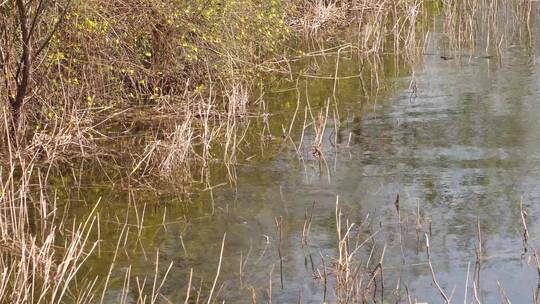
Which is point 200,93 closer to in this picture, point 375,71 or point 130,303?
point 375,71

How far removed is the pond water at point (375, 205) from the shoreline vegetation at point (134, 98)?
14 centimetres

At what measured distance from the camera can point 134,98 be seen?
37.2 ft

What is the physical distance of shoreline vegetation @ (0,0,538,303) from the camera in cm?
724

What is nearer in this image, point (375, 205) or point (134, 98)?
point (375, 205)

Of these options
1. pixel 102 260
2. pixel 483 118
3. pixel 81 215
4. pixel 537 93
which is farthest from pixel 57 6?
pixel 537 93

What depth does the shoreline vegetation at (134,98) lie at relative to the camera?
7.24m

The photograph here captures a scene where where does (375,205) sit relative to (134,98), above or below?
below

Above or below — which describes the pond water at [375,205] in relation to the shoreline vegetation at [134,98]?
below

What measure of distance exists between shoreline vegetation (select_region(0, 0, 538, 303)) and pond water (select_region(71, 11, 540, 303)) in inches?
5.5

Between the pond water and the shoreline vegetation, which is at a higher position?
the shoreline vegetation

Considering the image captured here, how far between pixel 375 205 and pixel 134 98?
4286 mm

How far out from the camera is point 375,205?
307 inches

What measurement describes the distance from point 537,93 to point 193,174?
4398 millimetres

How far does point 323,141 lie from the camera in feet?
32.3
